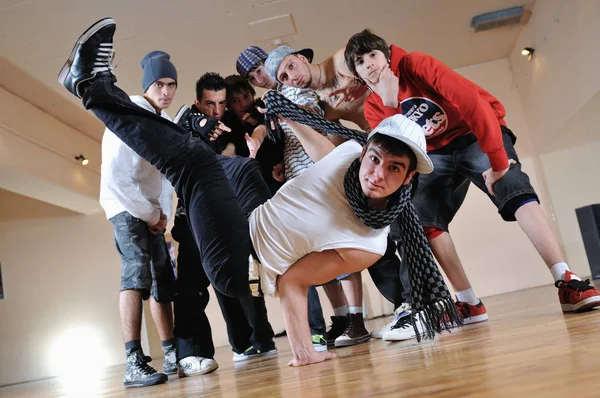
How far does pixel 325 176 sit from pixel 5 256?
24.5 ft

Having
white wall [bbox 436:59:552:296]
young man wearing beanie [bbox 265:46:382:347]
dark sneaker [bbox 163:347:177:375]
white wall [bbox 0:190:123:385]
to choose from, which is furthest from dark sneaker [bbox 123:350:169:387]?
white wall [bbox 0:190:123:385]

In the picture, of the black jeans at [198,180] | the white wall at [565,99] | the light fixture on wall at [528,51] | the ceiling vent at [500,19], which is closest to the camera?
the black jeans at [198,180]

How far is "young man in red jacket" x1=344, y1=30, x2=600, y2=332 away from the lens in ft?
6.01

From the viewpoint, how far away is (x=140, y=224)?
2.24m

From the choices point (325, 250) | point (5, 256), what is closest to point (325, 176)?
point (325, 250)

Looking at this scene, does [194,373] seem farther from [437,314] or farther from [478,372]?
[478,372]

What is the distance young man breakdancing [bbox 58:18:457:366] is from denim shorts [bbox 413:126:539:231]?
0.46m

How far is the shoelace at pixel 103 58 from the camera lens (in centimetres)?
187

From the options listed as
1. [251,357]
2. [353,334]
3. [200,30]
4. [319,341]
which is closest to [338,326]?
[319,341]

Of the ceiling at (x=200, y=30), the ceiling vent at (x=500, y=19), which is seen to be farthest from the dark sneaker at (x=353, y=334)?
the ceiling vent at (x=500, y=19)

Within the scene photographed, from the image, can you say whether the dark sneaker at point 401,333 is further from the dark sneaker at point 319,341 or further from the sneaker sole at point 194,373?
the sneaker sole at point 194,373

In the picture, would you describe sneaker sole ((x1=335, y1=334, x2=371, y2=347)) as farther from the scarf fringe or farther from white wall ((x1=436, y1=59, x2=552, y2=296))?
white wall ((x1=436, y1=59, x2=552, y2=296))

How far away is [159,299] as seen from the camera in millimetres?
2412

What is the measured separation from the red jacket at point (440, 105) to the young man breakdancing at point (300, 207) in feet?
1.21
